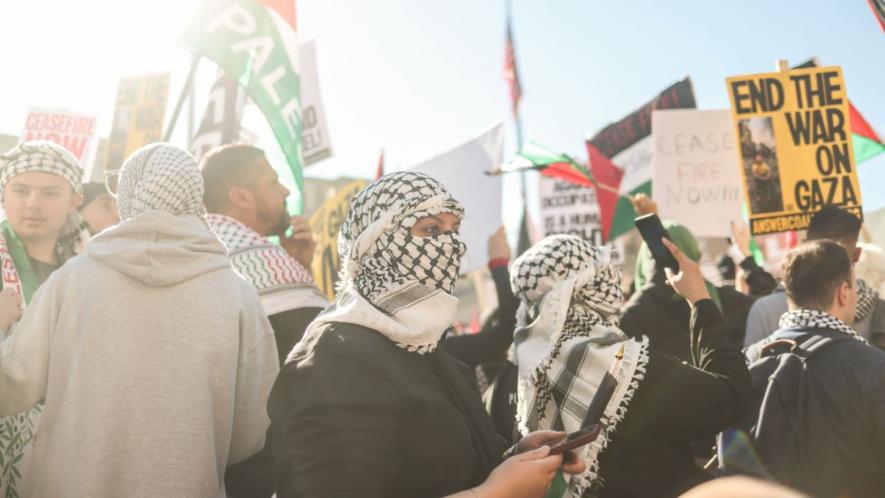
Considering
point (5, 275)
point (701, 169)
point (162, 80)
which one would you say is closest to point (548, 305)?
point (5, 275)

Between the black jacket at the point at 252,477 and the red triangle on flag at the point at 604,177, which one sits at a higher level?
the red triangle on flag at the point at 604,177

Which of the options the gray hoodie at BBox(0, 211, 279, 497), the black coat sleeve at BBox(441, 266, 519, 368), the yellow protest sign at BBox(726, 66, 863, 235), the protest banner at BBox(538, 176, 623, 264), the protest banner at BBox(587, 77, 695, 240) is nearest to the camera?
the gray hoodie at BBox(0, 211, 279, 497)

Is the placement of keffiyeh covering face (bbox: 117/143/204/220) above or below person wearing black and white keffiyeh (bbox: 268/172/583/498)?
above

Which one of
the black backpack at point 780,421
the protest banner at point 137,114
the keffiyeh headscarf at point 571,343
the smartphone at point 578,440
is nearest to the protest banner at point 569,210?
→ the protest banner at point 137,114

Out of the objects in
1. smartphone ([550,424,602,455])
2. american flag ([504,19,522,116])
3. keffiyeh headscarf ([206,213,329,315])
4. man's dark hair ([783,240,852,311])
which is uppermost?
american flag ([504,19,522,116])

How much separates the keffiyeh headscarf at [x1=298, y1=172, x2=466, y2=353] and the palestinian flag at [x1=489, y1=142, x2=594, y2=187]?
420cm

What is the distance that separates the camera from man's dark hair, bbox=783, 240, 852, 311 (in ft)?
9.89

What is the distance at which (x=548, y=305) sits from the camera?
265 cm

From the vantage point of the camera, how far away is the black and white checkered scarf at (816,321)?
289 centimetres

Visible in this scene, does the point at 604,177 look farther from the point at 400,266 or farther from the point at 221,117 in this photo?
the point at 400,266

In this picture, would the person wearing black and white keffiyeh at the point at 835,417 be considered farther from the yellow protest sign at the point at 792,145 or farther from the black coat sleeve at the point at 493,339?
the yellow protest sign at the point at 792,145

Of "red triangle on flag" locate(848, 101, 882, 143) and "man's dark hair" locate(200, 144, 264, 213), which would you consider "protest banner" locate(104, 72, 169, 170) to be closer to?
"man's dark hair" locate(200, 144, 264, 213)

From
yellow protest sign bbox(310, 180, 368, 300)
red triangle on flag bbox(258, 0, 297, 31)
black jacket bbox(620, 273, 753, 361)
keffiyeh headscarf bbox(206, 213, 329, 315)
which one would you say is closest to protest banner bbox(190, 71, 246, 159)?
red triangle on flag bbox(258, 0, 297, 31)

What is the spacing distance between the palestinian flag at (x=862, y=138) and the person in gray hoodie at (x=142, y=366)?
514 cm
